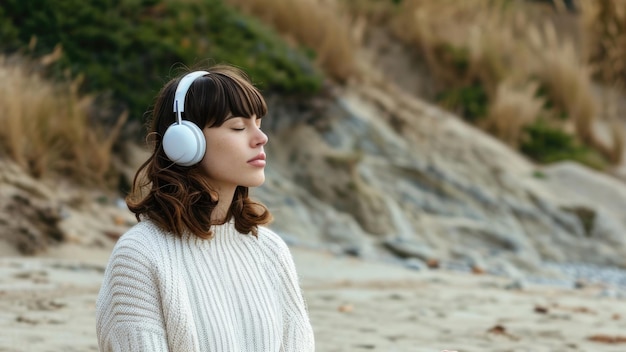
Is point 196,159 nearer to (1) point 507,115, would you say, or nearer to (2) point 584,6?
(1) point 507,115

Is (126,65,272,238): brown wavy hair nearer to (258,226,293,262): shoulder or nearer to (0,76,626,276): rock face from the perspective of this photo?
(258,226,293,262): shoulder

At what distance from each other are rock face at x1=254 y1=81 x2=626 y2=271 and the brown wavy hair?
5626 mm

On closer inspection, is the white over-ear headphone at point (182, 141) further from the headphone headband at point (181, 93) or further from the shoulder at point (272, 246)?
the shoulder at point (272, 246)

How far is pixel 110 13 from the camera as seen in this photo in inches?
373

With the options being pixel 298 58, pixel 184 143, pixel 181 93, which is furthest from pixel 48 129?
pixel 184 143

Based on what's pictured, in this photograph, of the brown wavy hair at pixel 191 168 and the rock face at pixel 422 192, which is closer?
the brown wavy hair at pixel 191 168

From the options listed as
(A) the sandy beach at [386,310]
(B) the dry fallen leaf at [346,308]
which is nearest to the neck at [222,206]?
(A) the sandy beach at [386,310]

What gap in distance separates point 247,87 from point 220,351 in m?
0.70

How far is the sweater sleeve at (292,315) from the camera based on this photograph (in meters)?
2.93

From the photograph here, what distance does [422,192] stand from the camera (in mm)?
10492

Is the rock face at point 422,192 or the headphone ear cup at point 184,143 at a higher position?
the rock face at point 422,192

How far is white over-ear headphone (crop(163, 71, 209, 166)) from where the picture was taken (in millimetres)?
2686

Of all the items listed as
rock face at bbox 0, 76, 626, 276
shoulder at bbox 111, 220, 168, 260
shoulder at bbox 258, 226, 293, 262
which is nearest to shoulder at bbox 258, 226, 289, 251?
shoulder at bbox 258, 226, 293, 262

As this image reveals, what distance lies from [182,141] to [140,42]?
22.4 feet
